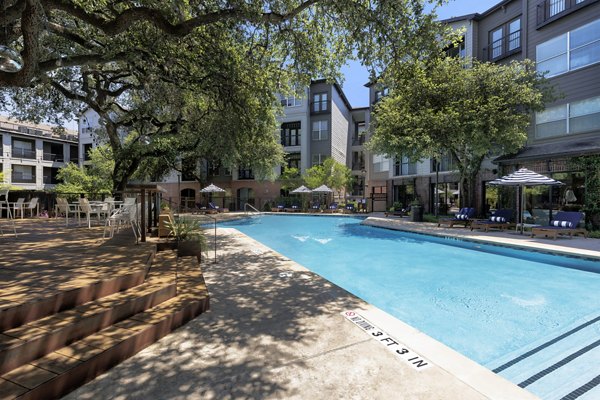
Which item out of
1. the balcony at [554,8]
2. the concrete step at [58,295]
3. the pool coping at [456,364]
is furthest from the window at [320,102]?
the pool coping at [456,364]

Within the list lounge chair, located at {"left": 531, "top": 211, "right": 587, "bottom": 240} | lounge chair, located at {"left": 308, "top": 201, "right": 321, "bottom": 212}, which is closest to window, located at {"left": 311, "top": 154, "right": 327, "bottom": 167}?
lounge chair, located at {"left": 308, "top": 201, "right": 321, "bottom": 212}

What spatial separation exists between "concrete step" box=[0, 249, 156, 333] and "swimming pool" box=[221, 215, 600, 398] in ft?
14.1

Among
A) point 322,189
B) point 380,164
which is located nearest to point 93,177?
point 322,189

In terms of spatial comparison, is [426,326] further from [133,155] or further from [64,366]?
[133,155]

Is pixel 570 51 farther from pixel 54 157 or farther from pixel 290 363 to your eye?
pixel 54 157

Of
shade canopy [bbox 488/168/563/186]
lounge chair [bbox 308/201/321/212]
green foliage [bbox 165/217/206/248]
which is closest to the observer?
green foliage [bbox 165/217/206/248]

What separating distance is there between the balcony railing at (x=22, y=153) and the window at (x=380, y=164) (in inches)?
1467

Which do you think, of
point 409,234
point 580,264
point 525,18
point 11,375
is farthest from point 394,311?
point 525,18

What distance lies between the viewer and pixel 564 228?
11320mm

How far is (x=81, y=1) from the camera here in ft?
24.6

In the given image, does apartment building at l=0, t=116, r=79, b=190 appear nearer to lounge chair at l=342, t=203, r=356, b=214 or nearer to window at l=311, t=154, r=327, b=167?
window at l=311, t=154, r=327, b=167

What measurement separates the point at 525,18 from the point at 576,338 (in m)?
17.8

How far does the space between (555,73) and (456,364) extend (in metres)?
17.4

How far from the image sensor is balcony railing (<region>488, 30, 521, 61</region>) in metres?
17.2
